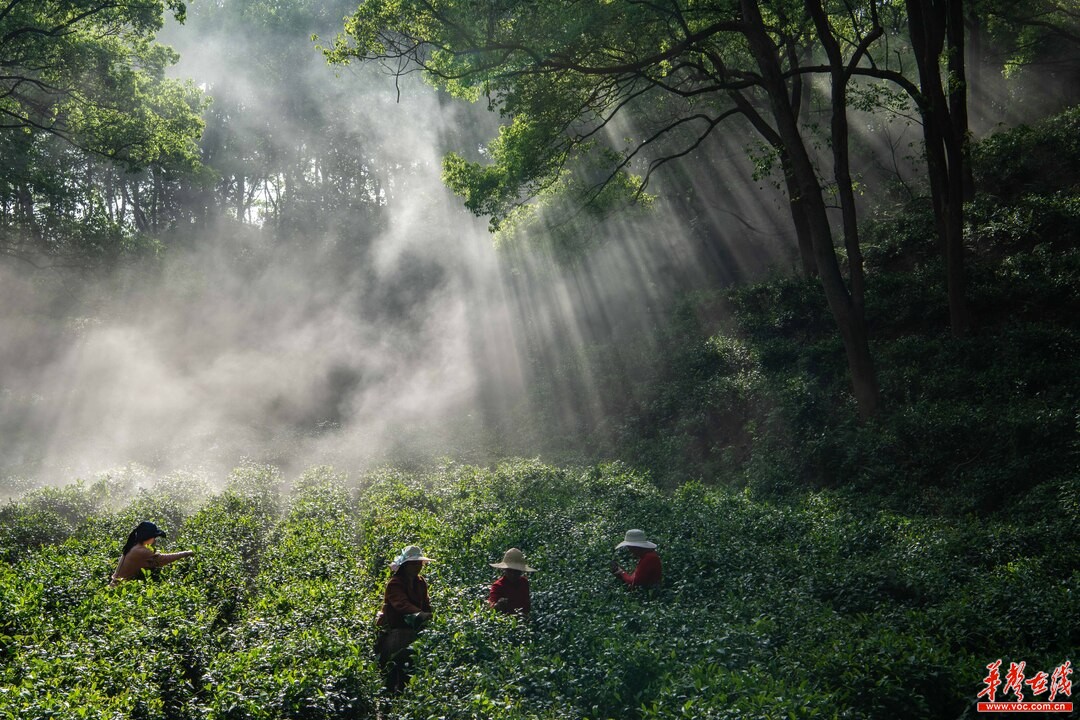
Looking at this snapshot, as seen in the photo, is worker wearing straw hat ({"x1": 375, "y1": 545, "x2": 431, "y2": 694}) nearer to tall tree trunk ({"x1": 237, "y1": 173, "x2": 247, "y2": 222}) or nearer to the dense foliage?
the dense foliage

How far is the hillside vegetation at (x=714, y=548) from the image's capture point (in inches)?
219

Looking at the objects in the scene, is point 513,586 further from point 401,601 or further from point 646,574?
point 646,574

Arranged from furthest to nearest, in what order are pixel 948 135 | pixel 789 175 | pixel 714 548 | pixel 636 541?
pixel 789 175 < pixel 948 135 < pixel 714 548 < pixel 636 541

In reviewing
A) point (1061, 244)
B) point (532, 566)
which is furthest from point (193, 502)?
point (1061, 244)

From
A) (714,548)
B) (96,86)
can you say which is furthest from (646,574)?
(96,86)

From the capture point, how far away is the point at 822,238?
45.5 ft

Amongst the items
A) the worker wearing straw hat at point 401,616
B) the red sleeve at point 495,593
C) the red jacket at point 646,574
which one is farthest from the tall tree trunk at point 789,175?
the worker wearing straw hat at point 401,616

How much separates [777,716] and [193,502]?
45.0ft

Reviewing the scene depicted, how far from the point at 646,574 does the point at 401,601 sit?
2498mm

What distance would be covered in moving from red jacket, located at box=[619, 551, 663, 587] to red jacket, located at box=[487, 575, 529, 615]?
1.10 m

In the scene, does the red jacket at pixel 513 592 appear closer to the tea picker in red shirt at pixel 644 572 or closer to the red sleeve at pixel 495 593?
the red sleeve at pixel 495 593

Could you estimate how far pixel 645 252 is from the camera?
3159 centimetres

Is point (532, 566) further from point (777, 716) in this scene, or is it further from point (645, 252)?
point (645, 252)

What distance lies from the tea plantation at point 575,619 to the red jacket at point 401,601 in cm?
29
